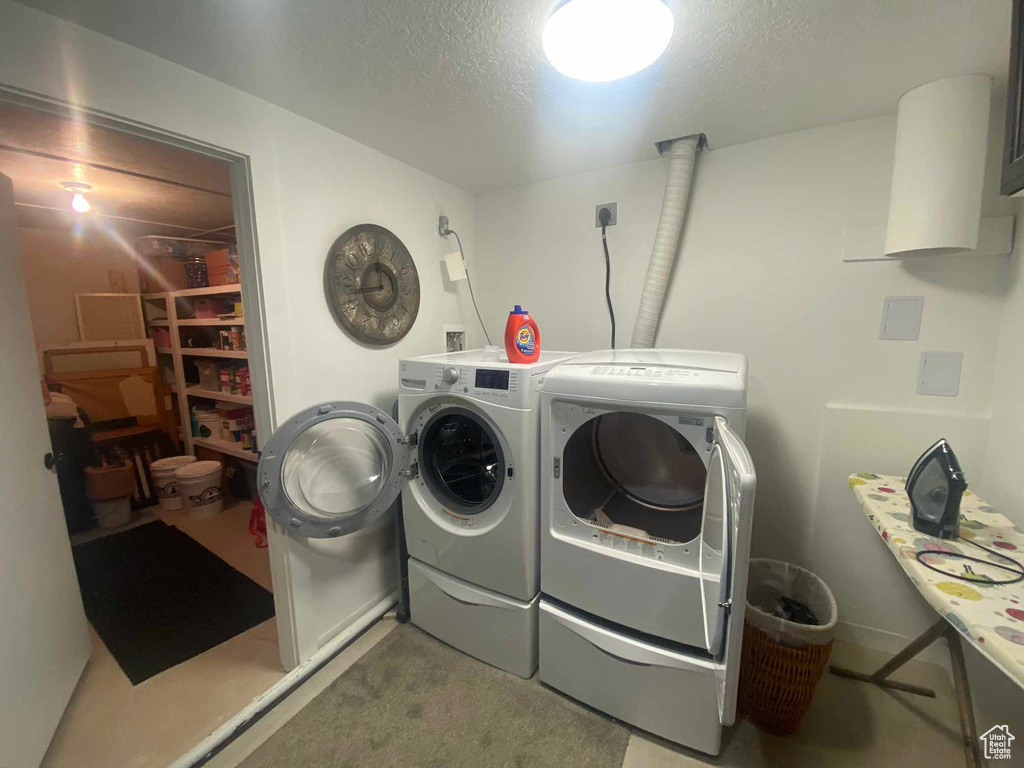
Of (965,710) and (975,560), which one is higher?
(975,560)

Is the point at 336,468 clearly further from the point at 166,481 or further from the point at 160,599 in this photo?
the point at 166,481

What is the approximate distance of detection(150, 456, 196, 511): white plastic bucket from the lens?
9.23 ft

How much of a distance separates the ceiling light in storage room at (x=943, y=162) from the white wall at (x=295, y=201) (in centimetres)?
192

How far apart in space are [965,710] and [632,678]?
3.09 feet

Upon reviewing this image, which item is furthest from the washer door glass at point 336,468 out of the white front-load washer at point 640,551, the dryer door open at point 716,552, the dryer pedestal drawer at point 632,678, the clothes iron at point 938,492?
the clothes iron at point 938,492

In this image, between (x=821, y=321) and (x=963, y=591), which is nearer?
(x=963, y=591)

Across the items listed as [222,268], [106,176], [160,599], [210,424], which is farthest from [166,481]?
[106,176]

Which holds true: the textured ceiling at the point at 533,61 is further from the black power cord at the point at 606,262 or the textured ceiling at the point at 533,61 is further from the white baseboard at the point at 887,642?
the white baseboard at the point at 887,642

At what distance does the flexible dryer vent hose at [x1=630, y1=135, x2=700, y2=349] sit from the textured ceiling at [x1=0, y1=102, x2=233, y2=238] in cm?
186

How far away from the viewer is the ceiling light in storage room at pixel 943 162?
1189 mm

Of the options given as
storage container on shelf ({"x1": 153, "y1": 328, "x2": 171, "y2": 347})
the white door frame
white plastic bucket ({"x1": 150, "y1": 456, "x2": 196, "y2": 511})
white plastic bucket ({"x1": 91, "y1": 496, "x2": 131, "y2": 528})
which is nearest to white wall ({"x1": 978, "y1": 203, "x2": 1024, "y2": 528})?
the white door frame

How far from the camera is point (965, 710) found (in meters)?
1.13

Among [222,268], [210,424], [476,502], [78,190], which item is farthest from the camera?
[210,424]

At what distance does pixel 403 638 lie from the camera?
68.0 inches
